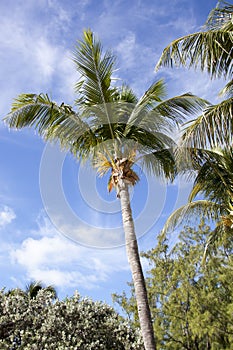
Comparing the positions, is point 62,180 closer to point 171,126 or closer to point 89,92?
point 89,92

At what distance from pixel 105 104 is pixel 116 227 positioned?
2966 mm

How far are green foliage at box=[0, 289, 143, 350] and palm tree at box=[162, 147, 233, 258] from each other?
4.09 metres

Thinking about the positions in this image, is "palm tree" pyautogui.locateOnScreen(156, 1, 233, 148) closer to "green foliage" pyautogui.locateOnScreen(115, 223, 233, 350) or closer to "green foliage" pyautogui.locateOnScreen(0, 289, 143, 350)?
"green foliage" pyautogui.locateOnScreen(0, 289, 143, 350)

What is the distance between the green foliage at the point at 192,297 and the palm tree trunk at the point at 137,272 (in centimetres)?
973

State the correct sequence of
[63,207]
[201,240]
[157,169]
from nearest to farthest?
[63,207], [157,169], [201,240]

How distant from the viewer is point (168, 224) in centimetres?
1352

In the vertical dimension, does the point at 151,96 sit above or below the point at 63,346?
above

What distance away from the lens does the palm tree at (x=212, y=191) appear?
11.2 m

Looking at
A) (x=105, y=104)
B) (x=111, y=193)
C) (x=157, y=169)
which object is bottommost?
(x=111, y=193)

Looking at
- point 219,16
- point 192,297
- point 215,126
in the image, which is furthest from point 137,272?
point 192,297

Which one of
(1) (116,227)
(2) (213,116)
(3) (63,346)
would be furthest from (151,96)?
(3) (63,346)

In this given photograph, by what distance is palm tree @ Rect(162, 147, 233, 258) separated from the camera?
11.2 m

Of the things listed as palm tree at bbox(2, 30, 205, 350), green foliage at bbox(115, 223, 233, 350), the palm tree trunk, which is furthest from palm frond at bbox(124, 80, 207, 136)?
green foliage at bbox(115, 223, 233, 350)

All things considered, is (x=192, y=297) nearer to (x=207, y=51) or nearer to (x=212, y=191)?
(x=212, y=191)
